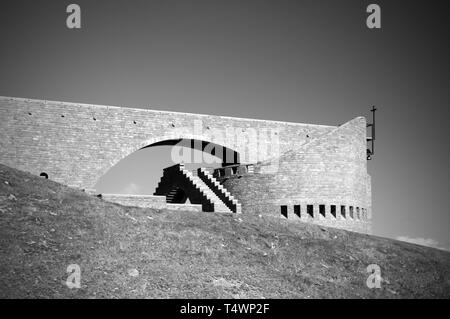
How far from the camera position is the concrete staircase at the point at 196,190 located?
83.7ft

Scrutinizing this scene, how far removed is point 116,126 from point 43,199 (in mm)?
11826

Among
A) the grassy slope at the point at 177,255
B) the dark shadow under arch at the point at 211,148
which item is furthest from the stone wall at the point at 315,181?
the grassy slope at the point at 177,255

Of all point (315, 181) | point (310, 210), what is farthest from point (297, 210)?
point (315, 181)

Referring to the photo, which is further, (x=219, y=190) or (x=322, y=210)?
(x=322, y=210)

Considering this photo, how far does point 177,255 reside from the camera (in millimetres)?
17125

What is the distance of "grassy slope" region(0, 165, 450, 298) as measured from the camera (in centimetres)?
1479

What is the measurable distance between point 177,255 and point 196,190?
32.3ft

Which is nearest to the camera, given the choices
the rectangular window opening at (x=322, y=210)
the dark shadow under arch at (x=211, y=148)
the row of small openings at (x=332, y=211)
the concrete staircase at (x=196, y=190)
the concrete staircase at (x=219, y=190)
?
the concrete staircase at (x=196, y=190)

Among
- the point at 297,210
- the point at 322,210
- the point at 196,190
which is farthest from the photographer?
the point at 322,210

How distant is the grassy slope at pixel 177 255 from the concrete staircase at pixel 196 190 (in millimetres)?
2842

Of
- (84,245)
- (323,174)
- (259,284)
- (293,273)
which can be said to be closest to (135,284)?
(84,245)

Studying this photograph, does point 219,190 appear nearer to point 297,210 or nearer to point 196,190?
point 196,190

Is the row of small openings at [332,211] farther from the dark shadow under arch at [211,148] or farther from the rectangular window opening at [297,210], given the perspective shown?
the dark shadow under arch at [211,148]

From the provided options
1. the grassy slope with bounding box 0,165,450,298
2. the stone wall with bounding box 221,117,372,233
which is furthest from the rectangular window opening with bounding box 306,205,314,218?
the grassy slope with bounding box 0,165,450,298
